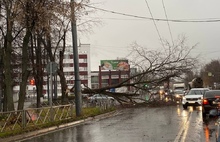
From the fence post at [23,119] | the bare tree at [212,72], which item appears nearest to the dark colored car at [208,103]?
the fence post at [23,119]

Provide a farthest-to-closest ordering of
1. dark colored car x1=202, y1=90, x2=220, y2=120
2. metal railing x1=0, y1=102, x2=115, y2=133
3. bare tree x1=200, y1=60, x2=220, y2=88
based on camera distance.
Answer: bare tree x1=200, y1=60, x2=220, y2=88 < dark colored car x1=202, y1=90, x2=220, y2=120 < metal railing x1=0, y1=102, x2=115, y2=133

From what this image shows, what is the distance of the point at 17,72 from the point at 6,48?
1952cm

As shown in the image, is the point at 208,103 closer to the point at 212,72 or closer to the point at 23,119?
the point at 23,119

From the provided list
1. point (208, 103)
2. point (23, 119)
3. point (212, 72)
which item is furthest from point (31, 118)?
point (212, 72)

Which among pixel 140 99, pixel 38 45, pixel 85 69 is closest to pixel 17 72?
pixel 38 45

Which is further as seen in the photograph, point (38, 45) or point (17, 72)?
point (17, 72)

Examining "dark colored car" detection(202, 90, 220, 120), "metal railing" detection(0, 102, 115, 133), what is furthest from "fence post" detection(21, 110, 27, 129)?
"dark colored car" detection(202, 90, 220, 120)

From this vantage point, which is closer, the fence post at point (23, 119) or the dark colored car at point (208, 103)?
the fence post at point (23, 119)

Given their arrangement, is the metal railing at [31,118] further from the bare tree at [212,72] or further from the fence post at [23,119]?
the bare tree at [212,72]

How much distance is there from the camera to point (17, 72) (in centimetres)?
3941

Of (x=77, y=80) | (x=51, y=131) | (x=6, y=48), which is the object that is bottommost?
(x=51, y=131)

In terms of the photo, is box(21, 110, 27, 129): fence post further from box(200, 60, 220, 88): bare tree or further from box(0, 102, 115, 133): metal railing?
box(200, 60, 220, 88): bare tree

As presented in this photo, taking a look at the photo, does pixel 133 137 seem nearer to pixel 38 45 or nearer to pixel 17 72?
pixel 38 45

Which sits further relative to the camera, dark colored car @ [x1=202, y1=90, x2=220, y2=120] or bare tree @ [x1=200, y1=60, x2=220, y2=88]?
bare tree @ [x1=200, y1=60, x2=220, y2=88]
